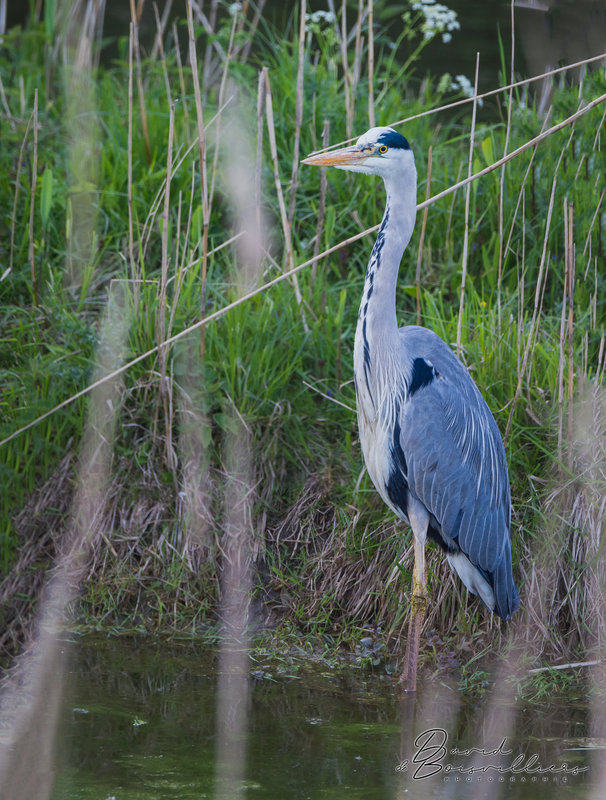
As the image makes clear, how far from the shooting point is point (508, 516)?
3510 mm

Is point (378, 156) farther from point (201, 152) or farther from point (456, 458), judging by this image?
point (456, 458)

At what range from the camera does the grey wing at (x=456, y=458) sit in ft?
11.2

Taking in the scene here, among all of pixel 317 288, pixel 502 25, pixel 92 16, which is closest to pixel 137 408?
pixel 317 288

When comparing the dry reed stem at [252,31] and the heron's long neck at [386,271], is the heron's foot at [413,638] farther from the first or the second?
the dry reed stem at [252,31]

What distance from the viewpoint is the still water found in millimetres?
2732

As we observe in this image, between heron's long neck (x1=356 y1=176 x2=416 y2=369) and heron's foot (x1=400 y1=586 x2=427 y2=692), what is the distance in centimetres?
85

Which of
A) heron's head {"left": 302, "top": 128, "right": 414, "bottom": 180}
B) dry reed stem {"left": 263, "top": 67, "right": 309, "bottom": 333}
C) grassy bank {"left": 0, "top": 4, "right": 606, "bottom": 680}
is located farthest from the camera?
dry reed stem {"left": 263, "top": 67, "right": 309, "bottom": 333}

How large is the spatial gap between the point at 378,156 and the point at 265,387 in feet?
3.67

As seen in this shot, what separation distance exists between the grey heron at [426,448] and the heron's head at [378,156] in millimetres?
11

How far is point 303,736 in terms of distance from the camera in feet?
9.94

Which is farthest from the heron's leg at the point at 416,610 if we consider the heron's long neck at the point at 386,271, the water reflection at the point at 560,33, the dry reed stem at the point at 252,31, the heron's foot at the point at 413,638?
the dry reed stem at the point at 252,31

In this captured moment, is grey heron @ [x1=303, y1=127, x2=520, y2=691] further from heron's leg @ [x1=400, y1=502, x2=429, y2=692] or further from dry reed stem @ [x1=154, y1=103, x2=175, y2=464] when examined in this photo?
dry reed stem @ [x1=154, y1=103, x2=175, y2=464]

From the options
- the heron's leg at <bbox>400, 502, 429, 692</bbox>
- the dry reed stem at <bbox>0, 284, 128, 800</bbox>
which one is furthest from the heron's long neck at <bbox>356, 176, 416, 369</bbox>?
the dry reed stem at <bbox>0, 284, 128, 800</bbox>

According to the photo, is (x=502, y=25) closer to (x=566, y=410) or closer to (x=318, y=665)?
(x=566, y=410)
